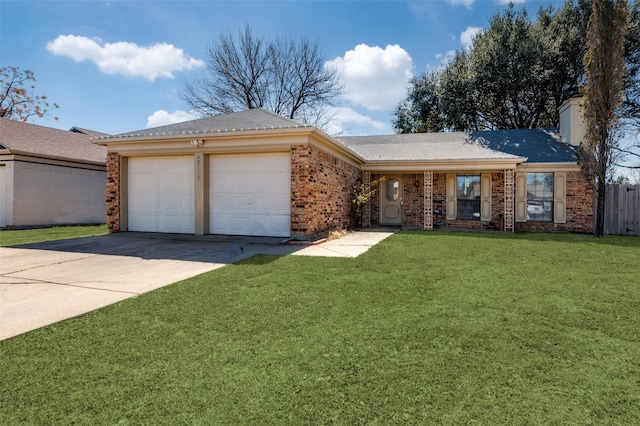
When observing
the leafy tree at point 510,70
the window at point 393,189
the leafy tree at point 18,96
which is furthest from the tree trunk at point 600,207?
the leafy tree at point 18,96

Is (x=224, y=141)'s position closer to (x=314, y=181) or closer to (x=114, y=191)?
(x=314, y=181)

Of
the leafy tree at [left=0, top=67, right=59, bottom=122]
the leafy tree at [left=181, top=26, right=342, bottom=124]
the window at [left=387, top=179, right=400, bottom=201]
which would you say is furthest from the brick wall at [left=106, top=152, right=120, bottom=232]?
the leafy tree at [left=0, top=67, right=59, bottom=122]

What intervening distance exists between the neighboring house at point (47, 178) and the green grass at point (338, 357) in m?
12.7

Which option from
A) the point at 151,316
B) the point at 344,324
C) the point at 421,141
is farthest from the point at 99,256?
the point at 421,141

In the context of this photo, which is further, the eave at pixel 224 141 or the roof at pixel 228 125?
the roof at pixel 228 125

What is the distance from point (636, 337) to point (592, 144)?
435 inches

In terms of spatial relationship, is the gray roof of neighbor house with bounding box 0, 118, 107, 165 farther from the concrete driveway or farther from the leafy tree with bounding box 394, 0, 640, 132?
the leafy tree with bounding box 394, 0, 640, 132

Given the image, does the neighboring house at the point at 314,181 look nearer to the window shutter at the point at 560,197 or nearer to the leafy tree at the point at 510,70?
the window shutter at the point at 560,197

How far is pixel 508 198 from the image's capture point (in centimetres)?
1227

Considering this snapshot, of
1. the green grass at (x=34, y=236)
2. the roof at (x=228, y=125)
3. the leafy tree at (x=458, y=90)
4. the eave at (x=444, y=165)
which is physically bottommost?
the green grass at (x=34, y=236)

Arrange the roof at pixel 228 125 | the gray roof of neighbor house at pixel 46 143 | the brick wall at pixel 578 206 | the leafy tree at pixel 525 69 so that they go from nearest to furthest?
the roof at pixel 228 125, the brick wall at pixel 578 206, the gray roof of neighbor house at pixel 46 143, the leafy tree at pixel 525 69

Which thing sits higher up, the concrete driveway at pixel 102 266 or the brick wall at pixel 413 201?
the brick wall at pixel 413 201

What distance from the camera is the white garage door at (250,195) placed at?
9.13 m

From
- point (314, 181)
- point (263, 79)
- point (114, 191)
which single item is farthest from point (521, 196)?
point (263, 79)
